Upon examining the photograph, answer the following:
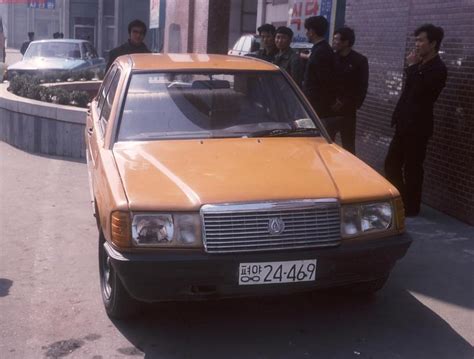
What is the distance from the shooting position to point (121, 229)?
4.07 m

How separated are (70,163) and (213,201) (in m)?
6.29

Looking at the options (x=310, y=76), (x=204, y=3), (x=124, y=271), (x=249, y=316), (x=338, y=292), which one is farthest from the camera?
(x=204, y=3)

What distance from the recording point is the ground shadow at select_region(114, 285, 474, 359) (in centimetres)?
426

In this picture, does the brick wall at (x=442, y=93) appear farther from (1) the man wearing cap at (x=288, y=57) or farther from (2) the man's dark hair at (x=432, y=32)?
(1) the man wearing cap at (x=288, y=57)

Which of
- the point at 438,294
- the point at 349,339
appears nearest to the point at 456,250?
the point at 438,294

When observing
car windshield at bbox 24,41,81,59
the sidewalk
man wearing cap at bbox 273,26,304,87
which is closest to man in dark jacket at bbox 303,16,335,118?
man wearing cap at bbox 273,26,304,87

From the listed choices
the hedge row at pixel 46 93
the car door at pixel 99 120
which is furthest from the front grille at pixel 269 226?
the hedge row at pixel 46 93

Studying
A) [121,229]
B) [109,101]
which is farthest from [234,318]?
[109,101]

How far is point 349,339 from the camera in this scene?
444cm

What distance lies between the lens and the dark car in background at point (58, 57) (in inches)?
710

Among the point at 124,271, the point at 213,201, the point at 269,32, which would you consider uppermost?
the point at 269,32

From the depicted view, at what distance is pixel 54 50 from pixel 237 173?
15615 mm

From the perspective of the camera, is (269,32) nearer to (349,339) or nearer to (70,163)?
(70,163)

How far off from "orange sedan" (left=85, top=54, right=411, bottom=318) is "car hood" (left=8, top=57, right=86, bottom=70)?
43.7 feet
